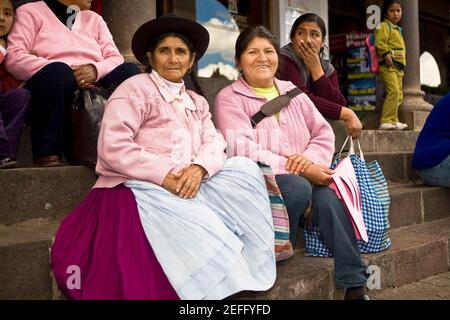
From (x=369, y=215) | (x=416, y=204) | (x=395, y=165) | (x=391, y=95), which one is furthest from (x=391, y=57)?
(x=369, y=215)

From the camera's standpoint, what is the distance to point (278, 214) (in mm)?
2607

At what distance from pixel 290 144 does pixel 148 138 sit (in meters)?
0.99

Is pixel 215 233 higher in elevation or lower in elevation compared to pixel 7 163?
lower

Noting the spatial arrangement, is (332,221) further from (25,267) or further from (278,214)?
(25,267)

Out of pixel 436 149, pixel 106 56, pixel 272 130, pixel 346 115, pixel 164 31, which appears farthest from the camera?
pixel 436 149

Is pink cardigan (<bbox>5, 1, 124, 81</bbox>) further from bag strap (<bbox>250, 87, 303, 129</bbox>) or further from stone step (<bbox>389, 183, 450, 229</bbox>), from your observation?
stone step (<bbox>389, 183, 450, 229</bbox>)

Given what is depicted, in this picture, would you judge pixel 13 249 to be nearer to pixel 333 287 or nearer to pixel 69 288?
pixel 69 288

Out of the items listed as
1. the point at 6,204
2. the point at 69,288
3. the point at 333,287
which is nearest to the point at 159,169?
the point at 69,288

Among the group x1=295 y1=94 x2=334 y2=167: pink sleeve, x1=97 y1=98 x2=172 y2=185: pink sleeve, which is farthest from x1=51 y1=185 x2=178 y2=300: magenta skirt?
x1=295 y1=94 x2=334 y2=167: pink sleeve

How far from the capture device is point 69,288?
2.13m

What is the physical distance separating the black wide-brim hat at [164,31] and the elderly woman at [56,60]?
42 cm

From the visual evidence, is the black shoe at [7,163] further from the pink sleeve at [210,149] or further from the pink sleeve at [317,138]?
the pink sleeve at [317,138]

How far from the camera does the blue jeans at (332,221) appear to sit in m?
2.62

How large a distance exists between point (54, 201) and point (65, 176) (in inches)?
6.1
